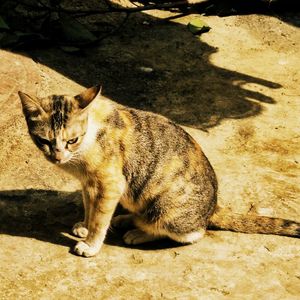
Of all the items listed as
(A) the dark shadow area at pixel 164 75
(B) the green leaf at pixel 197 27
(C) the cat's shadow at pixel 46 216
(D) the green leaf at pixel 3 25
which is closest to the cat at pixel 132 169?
(C) the cat's shadow at pixel 46 216

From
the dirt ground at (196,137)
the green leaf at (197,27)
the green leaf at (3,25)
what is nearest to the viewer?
the dirt ground at (196,137)

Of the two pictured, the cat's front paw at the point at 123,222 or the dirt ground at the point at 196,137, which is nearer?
the dirt ground at the point at 196,137

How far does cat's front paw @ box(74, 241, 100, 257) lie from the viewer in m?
4.60

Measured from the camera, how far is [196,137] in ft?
22.0

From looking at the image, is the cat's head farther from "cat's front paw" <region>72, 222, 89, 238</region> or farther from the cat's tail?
the cat's tail

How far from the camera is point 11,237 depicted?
4816 millimetres

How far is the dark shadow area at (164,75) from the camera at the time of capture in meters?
7.45

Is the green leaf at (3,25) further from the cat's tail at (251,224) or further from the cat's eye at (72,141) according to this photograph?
the cat's tail at (251,224)

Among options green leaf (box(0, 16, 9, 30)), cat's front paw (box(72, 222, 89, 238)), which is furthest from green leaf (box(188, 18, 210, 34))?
cat's front paw (box(72, 222, 89, 238))

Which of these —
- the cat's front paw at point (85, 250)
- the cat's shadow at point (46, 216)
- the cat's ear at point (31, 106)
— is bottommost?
the cat's shadow at point (46, 216)

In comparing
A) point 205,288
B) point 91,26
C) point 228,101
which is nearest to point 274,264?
point 205,288

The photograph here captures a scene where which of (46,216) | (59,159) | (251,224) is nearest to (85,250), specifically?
(46,216)

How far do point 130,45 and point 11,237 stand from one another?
5.07 metres

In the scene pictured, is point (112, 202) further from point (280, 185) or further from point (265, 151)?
point (265, 151)
